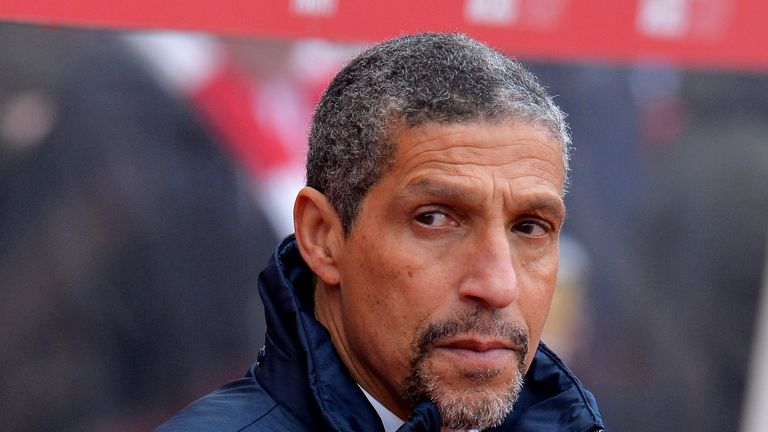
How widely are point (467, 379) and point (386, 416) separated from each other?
0.21m

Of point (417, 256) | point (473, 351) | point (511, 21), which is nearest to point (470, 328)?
point (473, 351)

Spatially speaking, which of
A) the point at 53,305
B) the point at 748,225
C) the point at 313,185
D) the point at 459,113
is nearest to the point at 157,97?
the point at 53,305

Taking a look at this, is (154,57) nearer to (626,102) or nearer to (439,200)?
(439,200)

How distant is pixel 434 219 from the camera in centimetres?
189

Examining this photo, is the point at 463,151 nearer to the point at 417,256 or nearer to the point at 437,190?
the point at 437,190

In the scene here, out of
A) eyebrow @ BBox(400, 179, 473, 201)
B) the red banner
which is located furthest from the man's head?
the red banner

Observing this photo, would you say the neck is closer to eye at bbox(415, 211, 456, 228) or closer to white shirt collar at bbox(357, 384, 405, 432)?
white shirt collar at bbox(357, 384, 405, 432)

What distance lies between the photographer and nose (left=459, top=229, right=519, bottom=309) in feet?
5.95

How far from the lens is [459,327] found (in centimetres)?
184

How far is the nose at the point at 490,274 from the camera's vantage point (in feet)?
5.95

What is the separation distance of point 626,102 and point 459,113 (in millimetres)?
1511

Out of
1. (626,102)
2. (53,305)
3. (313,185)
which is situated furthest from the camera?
(626,102)

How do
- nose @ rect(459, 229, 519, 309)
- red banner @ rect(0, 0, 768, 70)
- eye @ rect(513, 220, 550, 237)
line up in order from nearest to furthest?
nose @ rect(459, 229, 519, 309) < eye @ rect(513, 220, 550, 237) < red banner @ rect(0, 0, 768, 70)

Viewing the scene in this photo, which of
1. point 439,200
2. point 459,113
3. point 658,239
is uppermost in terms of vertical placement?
point 459,113
